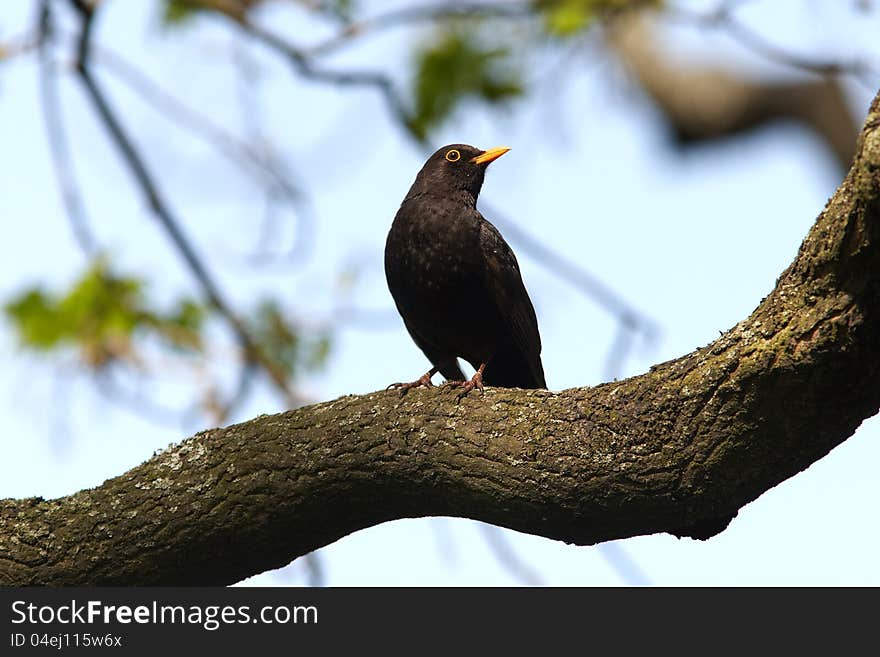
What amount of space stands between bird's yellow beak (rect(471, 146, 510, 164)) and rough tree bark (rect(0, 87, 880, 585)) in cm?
214

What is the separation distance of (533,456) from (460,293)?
63.3 inches

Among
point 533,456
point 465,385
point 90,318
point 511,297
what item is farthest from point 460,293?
point 90,318

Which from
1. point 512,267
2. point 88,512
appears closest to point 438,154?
point 512,267

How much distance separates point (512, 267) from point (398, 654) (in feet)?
6.69

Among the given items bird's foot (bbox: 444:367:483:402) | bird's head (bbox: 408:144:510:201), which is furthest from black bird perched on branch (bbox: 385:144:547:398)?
bird's foot (bbox: 444:367:483:402)

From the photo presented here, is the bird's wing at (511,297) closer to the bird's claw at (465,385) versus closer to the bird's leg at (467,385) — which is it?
the bird's leg at (467,385)

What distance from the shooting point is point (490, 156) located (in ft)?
18.5

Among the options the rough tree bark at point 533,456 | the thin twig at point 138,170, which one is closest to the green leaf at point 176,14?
the thin twig at point 138,170

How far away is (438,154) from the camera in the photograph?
18.5 ft

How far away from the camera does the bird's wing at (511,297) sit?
4.83 meters

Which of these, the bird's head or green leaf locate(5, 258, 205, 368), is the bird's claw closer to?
the bird's head

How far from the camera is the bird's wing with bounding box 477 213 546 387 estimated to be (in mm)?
4828

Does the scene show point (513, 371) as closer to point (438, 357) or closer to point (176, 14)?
point (438, 357)

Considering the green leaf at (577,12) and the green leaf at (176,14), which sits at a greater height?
the green leaf at (176,14)
